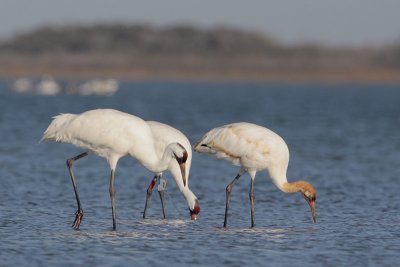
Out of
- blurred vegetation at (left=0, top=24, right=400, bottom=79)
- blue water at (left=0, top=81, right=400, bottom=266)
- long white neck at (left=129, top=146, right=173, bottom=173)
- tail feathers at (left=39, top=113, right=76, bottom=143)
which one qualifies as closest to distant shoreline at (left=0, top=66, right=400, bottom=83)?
blurred vegetation at (left=0, top=24, right=400, bottom=79)

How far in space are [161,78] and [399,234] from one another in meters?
114

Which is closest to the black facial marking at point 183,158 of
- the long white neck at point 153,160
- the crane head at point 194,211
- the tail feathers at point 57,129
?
the long white neck at point 153,160

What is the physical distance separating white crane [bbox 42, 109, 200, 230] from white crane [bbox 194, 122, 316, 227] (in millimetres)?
777

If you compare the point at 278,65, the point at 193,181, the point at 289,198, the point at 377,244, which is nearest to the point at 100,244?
the point at 377,244

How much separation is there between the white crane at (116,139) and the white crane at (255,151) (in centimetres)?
78

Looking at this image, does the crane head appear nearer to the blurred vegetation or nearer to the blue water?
the blue water

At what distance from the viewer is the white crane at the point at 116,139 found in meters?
14.1

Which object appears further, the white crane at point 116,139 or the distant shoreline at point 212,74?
the distant shoreline at point 212,74

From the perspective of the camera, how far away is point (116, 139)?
1414 centimetres

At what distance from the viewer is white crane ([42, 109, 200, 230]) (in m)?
14.1

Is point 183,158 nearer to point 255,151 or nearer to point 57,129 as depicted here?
point 255,151

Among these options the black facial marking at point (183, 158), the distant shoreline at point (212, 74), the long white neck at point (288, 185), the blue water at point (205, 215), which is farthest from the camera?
the distant shoreline at point (212, 74)

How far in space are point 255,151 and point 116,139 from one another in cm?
186

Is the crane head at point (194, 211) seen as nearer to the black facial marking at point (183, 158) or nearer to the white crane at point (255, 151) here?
the white crane at point (255, 151)
